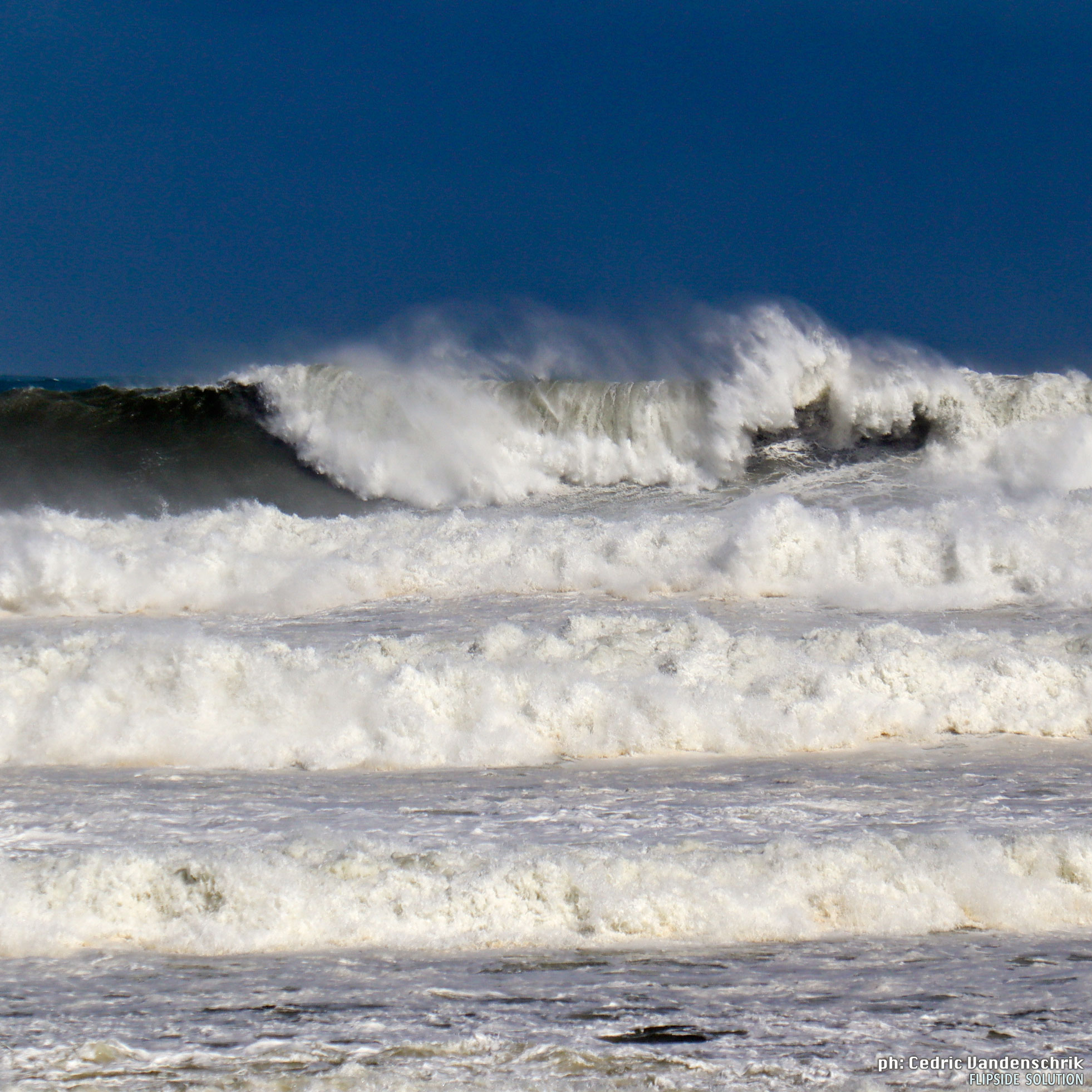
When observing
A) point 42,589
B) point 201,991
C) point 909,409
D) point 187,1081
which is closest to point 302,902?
point 201,991

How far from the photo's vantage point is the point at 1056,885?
383 cm

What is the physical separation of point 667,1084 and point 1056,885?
1.98 metres

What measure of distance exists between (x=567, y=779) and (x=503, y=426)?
411 inches

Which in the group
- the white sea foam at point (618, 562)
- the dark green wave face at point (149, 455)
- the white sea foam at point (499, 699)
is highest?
the dark green wave face at point (149, 455)

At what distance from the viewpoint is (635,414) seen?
1545 centimetres

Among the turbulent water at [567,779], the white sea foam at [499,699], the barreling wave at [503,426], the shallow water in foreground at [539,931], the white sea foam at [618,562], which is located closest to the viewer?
the shallow water in foreground at [539,931]

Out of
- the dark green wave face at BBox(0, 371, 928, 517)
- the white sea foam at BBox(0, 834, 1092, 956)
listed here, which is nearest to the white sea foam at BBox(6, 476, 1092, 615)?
the dark green wave face at BBox(0, 371, 928, 517)

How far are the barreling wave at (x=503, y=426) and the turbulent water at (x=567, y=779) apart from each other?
0.97ft

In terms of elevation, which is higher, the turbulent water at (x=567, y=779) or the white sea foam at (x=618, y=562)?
the white sea foam at (x=618, y=562)

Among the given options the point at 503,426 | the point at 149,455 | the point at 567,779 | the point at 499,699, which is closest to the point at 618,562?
the point at 499,699

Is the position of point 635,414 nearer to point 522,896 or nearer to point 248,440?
point 248,440

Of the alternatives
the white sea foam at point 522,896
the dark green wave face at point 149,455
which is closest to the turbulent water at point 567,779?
the white sea foam at point 522,896

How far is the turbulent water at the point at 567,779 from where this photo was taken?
9.40ft

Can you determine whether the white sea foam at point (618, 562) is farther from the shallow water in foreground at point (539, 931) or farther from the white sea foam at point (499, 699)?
the shallow water in foreground at point (539, 931)
